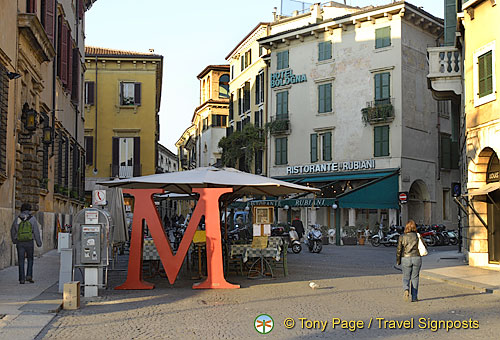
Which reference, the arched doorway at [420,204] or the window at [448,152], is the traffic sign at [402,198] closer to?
the arched doorway at [420,204]

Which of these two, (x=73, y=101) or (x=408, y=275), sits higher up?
(x=73, y=101)

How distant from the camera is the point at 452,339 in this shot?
823 cm

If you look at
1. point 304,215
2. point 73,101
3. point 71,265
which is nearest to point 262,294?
point 71,265

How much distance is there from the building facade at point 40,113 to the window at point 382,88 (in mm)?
16876

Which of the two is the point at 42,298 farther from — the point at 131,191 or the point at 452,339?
the point at 452,339

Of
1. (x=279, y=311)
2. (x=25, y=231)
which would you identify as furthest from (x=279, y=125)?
(x=279, y=311)

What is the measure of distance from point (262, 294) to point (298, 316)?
278 cm

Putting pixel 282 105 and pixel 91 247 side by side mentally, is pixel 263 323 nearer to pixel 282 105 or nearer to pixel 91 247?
pixel 91 247

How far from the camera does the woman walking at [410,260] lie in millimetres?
11789

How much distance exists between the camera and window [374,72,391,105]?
37.9m

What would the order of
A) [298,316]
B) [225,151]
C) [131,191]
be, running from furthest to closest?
[225,151] < [131,191] < [298,316]

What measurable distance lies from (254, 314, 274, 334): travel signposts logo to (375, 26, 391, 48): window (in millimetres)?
30701

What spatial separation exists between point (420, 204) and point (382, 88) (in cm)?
728

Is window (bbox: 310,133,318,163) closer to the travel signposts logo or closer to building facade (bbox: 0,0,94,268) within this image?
building facade (bbox: 0,0,94,268)
